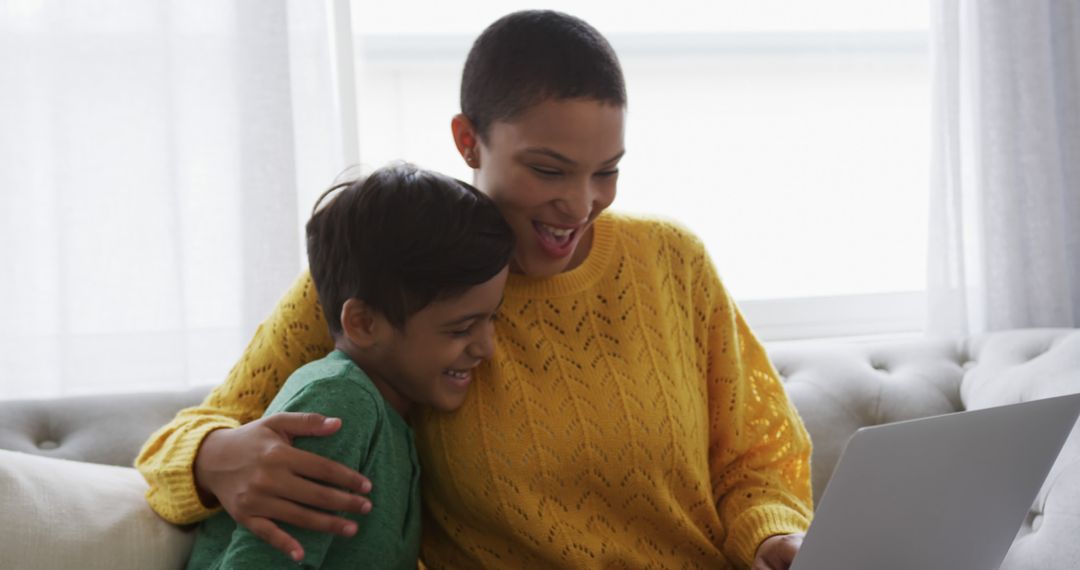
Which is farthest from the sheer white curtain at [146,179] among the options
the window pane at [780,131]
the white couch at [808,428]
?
the window pane at [780,131]

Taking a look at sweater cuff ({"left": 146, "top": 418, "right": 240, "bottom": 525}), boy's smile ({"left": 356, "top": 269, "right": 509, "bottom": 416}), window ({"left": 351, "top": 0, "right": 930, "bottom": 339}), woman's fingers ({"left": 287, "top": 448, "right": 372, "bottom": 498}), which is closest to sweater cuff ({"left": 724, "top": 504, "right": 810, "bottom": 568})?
boy's smile ({"left": 356, "top": 269, "right": 509, "bottom": 416})

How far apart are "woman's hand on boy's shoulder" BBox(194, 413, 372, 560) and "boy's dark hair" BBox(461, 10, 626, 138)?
42 centimetres

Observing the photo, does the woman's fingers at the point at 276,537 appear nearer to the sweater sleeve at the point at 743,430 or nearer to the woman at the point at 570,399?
the woman at the point at 570,399

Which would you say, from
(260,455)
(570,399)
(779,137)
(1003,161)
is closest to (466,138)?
(570,399)

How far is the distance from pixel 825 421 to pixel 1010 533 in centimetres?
60

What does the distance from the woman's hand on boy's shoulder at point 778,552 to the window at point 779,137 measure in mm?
997

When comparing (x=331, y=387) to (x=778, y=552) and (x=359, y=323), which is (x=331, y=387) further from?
(x=778, y=552)

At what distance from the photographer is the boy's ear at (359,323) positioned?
1.19 m

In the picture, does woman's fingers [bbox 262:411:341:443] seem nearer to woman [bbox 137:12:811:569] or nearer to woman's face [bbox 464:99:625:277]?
woman [bbox 137:12:811:569]

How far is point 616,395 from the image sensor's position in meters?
1.27

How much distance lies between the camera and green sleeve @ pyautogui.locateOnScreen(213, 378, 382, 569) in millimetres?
1052

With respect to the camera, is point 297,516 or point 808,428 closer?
point 297,516

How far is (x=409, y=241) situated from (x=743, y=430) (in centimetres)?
54

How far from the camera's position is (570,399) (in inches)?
49.7
